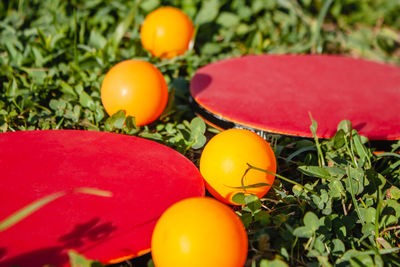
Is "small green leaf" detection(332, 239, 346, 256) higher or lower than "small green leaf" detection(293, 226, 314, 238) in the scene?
lower

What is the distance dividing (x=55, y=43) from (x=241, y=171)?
209 centimetres

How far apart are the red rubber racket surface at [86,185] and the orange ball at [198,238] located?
0.11 m

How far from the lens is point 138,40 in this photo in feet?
11.3

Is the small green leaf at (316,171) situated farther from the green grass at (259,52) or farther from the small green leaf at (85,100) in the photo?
the small green leaf at (85,100)

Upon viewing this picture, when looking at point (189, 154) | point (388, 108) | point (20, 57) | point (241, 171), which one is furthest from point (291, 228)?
point (20, 57)

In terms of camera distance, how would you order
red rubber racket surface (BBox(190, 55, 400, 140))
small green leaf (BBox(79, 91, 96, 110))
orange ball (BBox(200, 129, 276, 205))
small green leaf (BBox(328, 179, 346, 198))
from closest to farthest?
orange ball (BBox(200, 129, 276, 205)) < small green leaf (BBox(328, 179, 346, 198)) < red rubber racket surface (BBox(190, 55, 400, 140)) < small green leaf (BBox(79, 91, 96, 110))

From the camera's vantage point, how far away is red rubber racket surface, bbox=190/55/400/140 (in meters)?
2.25

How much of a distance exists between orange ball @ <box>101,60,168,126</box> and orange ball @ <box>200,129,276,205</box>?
598 mm

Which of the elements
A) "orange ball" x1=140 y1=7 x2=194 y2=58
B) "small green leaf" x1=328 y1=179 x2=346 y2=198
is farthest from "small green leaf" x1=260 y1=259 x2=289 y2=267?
"orange ball" x1=140 y1=7 x2=194 y2=58

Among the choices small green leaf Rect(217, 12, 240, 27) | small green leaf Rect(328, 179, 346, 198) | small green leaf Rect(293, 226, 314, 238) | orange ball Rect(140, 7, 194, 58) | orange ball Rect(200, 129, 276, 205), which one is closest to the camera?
small green leaf Rect(293, 226, 314, 238)

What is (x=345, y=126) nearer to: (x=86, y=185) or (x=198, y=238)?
(x=198, y=238)

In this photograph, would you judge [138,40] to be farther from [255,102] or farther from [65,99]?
[255,102]

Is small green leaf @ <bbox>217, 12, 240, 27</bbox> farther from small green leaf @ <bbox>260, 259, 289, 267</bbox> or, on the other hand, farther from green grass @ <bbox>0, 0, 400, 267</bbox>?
small green leaf @ <bbox>260, 259, 289, 267</bbox>

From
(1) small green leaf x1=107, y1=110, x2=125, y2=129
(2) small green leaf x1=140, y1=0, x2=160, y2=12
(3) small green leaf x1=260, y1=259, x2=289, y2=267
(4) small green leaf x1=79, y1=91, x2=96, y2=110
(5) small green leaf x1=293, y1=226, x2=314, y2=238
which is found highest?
(2) small green leaf x1=140, y1=0, x2=160, y2=12
